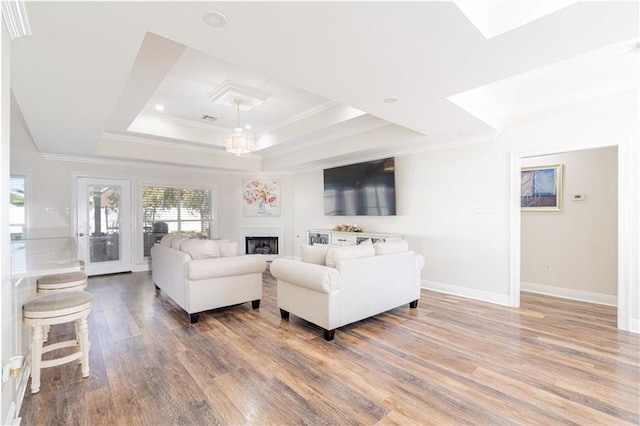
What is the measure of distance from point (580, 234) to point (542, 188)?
31.9 inches

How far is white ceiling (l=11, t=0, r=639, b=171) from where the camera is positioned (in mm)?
1635

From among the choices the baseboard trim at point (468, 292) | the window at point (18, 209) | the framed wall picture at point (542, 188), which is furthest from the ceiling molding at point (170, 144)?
the framed wall picture at point (542, 188)

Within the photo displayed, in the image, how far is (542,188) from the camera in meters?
4.60

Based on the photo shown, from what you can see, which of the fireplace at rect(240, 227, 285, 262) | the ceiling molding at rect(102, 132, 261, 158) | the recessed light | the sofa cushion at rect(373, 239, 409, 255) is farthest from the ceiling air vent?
the recessed light

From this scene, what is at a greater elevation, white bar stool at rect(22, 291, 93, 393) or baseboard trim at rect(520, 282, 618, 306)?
white bar stool at rect(22, 291, 93, 393)

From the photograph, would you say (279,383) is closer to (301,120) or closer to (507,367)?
(507,367)

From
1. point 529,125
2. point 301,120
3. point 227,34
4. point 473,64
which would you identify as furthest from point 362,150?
point 227,34

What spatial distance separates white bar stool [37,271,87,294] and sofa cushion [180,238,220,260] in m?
1.01

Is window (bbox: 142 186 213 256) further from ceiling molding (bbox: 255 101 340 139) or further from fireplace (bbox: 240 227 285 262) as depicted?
ceiling molding (bbox: 255 101 340 139)

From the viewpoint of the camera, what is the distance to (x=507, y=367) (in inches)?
94.8

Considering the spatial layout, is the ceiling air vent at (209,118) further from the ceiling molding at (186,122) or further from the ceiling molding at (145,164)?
the ceiling molding at (145,164)

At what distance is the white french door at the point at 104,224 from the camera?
5746 millimetres

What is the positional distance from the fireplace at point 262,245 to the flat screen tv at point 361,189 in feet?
6.18

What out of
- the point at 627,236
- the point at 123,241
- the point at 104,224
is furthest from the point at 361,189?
the point at 104,224
